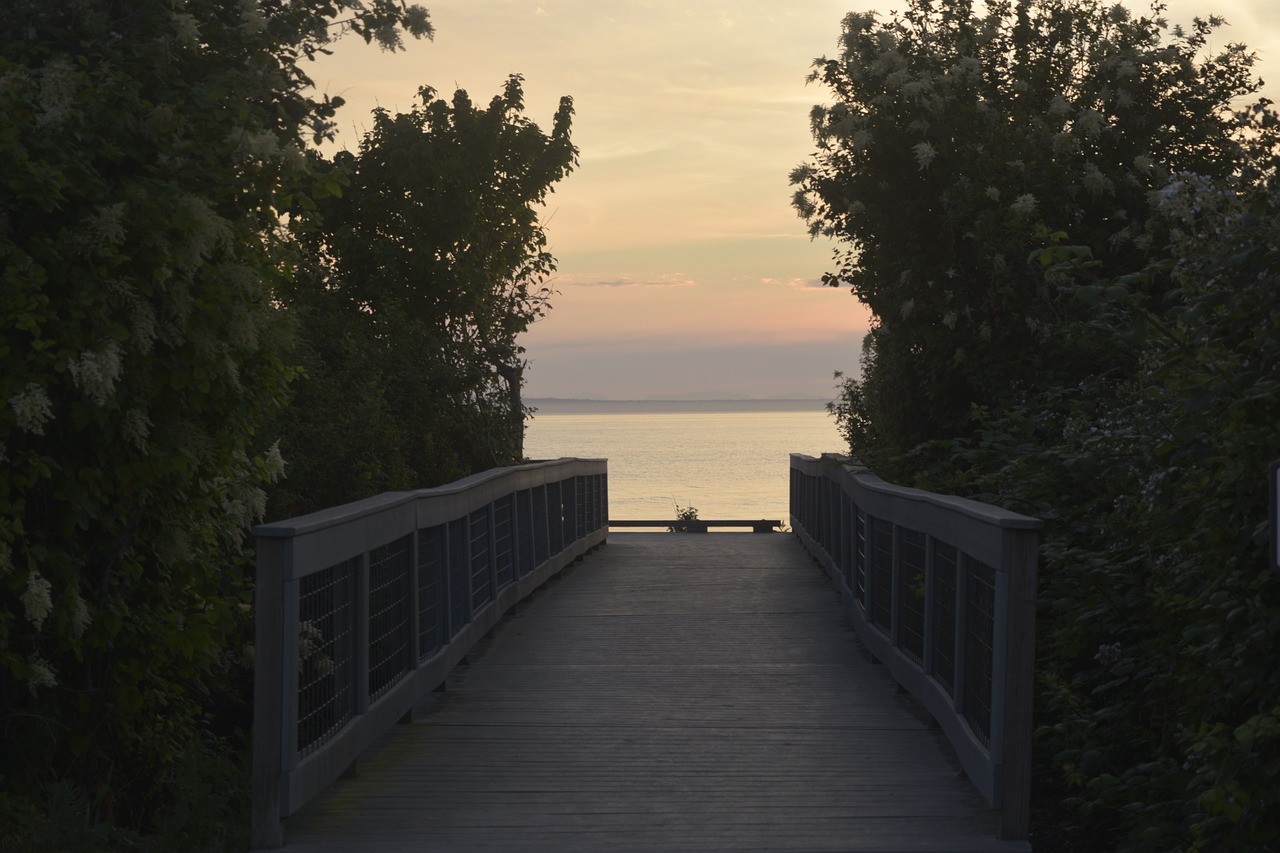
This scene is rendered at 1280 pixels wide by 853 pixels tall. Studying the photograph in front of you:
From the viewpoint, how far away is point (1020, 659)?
4996 millimetres

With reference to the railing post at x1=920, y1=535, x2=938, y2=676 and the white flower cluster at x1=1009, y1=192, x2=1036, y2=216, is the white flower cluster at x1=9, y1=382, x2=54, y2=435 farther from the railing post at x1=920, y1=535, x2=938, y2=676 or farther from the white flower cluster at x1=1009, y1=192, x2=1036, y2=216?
the white flower cluster at x1=1009, y1=192, x2=1036, y2=216

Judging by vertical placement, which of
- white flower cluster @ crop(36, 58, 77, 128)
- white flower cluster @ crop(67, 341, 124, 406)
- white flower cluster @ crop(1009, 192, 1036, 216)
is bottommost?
white flower cluster @ crop(67, 341, 124, 406)

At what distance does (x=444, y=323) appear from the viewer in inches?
719

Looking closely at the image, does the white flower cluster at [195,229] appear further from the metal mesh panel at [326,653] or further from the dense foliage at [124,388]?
the metal mesh panel at [326,653]

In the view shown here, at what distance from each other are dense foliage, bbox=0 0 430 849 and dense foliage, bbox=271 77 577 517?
833cm

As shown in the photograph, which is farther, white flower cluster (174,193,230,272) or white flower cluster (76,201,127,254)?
white flower cluster (174,193,230,272)

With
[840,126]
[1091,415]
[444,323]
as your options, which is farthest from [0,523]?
[444,323]

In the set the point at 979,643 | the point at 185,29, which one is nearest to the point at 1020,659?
the point at 979,643

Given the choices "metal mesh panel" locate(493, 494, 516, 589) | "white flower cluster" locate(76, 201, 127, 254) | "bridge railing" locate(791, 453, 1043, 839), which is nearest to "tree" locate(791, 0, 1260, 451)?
"bridge railing" locate(791, 453, 1043, 839)

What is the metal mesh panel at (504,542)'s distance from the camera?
34.1 feet

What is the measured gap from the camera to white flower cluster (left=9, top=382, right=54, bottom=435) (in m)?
5.54

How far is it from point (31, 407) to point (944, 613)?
384 centimetres

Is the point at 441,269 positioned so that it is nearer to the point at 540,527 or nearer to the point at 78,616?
the point at 540,527

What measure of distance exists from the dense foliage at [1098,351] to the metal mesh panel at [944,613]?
1.40 ft
